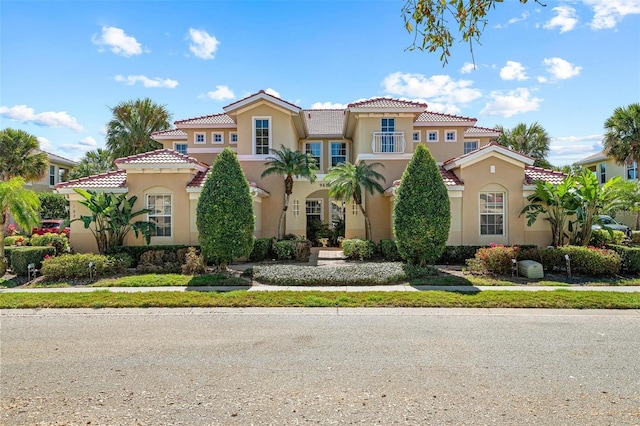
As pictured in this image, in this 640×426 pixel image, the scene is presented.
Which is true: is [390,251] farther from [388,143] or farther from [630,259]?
[630,259]

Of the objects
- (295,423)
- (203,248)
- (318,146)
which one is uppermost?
(318,146)

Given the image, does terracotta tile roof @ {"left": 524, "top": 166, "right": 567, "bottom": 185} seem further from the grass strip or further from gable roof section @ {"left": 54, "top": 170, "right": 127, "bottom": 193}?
gable roof section @ {"left": 54, "top": 170, "right": 127, "bottom": 193}

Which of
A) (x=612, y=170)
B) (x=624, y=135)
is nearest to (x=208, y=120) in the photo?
(x=624, y=135)

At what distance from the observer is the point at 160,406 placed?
4.52 metres

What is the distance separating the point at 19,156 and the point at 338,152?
20.4m

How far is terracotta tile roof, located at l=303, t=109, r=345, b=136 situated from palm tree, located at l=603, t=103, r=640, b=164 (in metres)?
18.1

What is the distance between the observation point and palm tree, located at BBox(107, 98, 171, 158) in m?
28.7

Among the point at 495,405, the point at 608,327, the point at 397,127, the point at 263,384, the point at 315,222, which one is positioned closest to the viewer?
the point at 495,405

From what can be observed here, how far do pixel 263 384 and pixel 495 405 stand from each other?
268 cm

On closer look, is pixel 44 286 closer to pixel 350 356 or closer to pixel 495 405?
pixel 350 356

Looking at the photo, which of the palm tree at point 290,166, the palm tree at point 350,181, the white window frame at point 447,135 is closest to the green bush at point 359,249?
the palm tree at point 350,181

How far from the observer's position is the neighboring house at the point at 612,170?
33.7 metres

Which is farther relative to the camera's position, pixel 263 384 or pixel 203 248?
pixel 203 248

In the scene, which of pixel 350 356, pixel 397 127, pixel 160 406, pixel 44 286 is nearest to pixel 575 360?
pixel 350 356
